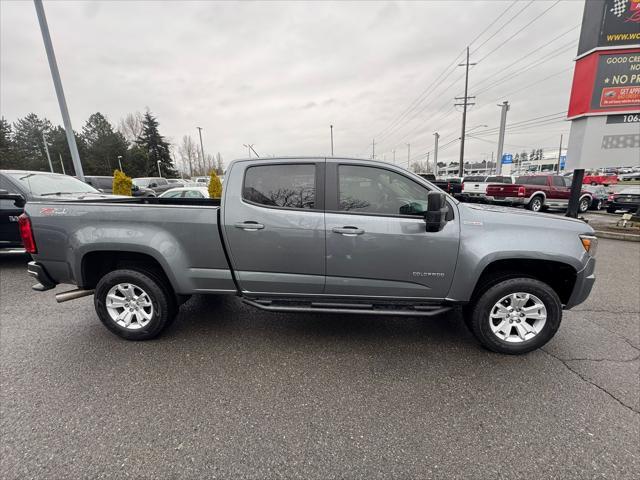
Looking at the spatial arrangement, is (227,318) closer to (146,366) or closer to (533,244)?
(146,366)

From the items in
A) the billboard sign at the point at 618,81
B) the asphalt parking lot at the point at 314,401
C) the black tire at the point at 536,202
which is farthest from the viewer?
the black tire at the point at 536,202

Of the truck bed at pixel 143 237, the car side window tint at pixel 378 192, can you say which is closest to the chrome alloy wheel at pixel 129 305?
the truck bed at pixel 143 237

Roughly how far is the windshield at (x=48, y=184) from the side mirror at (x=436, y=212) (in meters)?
6.90

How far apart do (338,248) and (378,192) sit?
2.25ft

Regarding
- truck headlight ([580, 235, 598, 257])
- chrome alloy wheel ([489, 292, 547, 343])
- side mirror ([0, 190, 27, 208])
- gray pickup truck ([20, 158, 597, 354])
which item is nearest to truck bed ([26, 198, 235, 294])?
gray pickup truck ([20, 158, 597, 354])

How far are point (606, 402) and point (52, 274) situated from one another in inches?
207

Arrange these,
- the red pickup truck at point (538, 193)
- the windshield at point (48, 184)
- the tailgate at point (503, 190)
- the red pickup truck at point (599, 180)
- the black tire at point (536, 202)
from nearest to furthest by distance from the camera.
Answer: the windshield at point (48, 184) < the tailgate at point (503, 190) < the red pickup truck at point (538, 193) < the black tire at point (536, 202) < the red pickup truck at point (599, 180)

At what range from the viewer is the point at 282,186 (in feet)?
9.78

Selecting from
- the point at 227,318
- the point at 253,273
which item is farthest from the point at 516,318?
the point at 227,318

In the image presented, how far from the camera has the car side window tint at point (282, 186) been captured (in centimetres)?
294

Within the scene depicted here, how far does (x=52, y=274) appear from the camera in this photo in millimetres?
3143

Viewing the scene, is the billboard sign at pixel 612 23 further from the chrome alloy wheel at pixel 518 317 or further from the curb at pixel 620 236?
the chrome alloy wheel at pixel 518 317

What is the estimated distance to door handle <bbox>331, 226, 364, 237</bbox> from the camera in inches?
110

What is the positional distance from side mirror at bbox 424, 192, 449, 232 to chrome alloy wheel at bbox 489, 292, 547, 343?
993 millimetres
